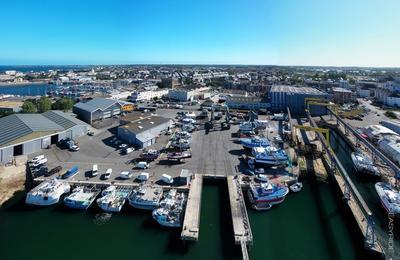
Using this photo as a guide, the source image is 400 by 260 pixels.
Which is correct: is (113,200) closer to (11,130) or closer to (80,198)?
(80,198)

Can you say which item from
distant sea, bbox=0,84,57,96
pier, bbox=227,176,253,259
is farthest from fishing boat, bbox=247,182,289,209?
distant sea, bbox=0,84,57,96

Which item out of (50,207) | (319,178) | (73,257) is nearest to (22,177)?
(50,207)

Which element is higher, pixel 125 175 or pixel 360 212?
pixel 125 175

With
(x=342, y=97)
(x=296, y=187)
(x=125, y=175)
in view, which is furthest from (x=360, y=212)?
(x=342, y=97)

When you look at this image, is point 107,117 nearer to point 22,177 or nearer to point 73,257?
point 22,177

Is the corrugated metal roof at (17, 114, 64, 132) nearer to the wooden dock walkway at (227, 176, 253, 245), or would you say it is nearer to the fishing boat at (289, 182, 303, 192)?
the wooden dock walkway at (227, 176, 253, 245)

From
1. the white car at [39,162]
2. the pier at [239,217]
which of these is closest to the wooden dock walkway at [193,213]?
the pier at [239,217]
